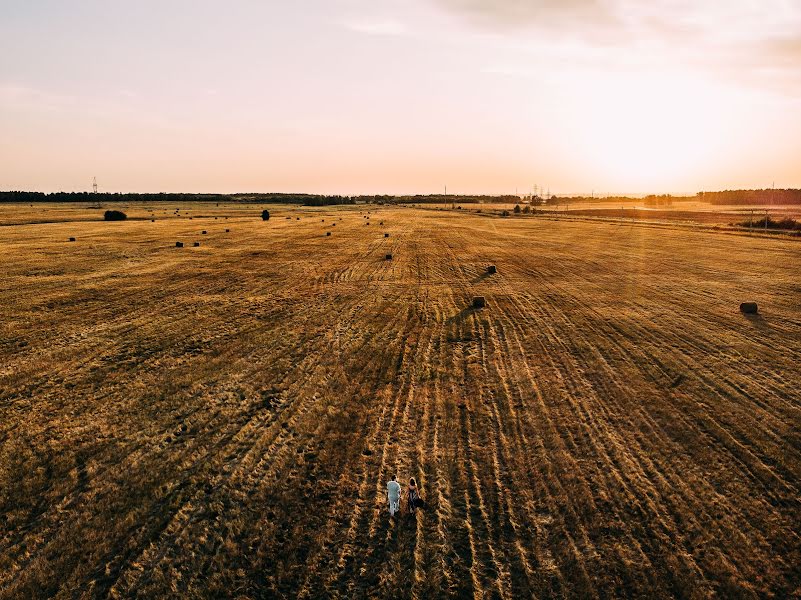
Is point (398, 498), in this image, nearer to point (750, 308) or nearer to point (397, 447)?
point (397, 447)

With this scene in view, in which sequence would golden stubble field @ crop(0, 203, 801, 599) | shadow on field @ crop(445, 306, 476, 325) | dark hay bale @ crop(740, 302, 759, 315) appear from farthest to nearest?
dark hay bale @ crop(740, 302, 759, 315), shadow on field @ crop(445, 306, 476, 325), golden stubble field @ crop(0, 203, 801, 599)

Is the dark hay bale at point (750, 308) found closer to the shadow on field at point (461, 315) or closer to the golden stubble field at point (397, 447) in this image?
the golden stubble field at point (397, 447)

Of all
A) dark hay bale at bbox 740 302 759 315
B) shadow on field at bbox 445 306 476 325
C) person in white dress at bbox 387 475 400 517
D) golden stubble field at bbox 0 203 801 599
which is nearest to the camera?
golden stubble field at bbox 0 203 801 599

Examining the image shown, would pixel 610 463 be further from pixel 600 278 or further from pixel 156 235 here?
pixel 156 235

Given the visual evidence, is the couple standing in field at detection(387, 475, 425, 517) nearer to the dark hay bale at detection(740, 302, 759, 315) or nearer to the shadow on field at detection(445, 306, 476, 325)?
the shadow on field at detection(445, 306, 476, 325)

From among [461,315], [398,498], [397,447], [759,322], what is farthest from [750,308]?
[398,498]

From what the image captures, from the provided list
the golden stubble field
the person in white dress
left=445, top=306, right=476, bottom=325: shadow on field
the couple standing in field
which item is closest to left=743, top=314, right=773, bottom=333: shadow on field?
the golden stubble field

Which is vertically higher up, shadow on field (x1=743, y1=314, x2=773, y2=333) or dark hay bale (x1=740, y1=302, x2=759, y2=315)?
dark hay bale (x1=740, y1=302, x2=759, y2=315)

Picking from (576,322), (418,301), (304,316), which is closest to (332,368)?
(304,316)

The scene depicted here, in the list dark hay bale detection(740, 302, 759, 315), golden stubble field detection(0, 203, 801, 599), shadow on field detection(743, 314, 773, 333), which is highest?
dark hay bale detection(740, 302, 759, 315)
